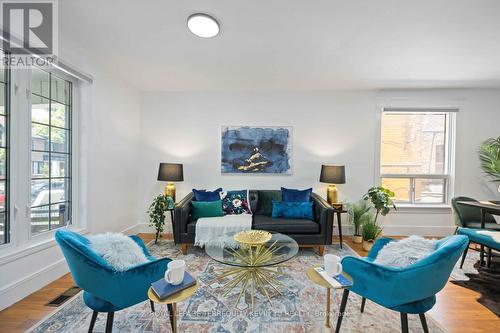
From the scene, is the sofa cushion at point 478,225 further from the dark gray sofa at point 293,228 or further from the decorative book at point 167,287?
the decorative book at point 167,287

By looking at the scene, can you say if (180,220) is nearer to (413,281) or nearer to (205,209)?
(205,209)

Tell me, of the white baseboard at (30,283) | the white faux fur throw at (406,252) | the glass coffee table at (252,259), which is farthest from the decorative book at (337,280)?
the white baseboard at (30,283)

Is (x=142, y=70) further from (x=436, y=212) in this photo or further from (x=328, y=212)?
(x=436, y=212)

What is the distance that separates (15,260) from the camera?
191 cm

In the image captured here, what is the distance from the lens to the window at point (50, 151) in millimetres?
2178

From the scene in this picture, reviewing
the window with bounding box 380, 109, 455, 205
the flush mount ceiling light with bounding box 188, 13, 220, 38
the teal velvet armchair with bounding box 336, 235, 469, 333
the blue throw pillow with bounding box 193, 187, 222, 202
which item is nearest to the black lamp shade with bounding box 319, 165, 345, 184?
the window with bounding box 380, 109, 455, 205

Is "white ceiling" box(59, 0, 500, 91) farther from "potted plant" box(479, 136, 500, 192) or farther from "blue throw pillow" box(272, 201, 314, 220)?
"blue throw pillow" box(272, 201, 314, 220)

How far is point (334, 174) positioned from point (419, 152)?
1.75 m

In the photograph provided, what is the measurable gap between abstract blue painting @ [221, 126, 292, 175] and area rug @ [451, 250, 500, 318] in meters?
2.54

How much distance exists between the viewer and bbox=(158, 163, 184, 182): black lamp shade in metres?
3.47

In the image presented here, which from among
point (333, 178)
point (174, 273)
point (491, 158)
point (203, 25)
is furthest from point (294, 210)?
point (491, 158)

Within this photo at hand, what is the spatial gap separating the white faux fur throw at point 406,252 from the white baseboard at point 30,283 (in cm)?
309

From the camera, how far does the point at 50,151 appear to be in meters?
2.36

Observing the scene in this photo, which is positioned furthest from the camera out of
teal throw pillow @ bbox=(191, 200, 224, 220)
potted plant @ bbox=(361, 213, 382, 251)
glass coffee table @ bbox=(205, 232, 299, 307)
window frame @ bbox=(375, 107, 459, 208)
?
window frame @ bbox=(375, 107, 459, 208)
